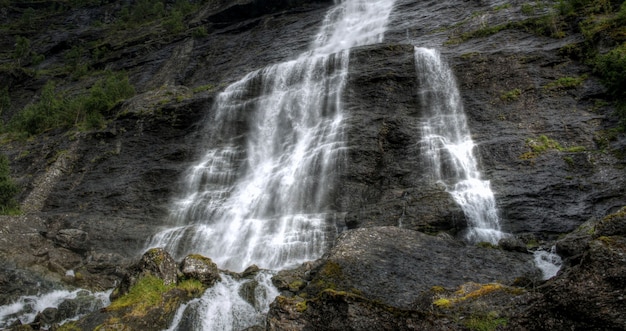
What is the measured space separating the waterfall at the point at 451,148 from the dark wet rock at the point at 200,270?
8426 millimetres

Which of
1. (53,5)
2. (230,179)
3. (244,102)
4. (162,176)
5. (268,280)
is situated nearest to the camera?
(268,280)

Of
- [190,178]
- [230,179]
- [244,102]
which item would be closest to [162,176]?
[190,178]

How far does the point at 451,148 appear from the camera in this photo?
1933cm

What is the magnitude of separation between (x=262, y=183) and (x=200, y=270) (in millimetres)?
8989

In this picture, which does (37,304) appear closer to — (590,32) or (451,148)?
(451,148)

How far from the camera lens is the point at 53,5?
81188 millimetres

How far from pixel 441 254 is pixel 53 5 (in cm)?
9215

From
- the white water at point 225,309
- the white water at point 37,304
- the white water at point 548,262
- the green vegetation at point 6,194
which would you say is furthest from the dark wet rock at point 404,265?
the green vegetation at point 6,194

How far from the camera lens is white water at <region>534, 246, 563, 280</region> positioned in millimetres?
11211

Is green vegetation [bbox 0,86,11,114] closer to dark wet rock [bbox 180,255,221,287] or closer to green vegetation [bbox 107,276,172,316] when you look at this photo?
A: dark wet rock [bbox 180,255,221,287]

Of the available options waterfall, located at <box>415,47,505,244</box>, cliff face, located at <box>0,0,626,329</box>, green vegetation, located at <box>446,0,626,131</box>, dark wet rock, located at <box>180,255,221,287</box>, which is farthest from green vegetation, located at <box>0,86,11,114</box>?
green vegetation, located at <box>446,0,626,131</box>

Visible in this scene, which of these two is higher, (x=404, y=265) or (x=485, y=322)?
(x=485, y=322)

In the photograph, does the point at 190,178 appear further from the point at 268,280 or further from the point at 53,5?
the point at 53,5

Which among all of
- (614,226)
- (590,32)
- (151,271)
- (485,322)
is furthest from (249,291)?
(590,32)
